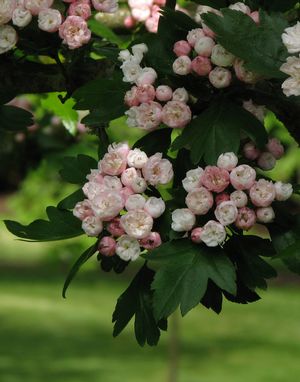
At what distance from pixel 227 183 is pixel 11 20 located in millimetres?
877

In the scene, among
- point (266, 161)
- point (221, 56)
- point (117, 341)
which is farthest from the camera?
point (117, 341)

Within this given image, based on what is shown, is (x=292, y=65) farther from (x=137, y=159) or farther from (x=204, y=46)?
(x=137, y=159)

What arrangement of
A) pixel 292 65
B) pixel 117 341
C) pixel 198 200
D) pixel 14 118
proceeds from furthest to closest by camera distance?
pixel 117 341 < pixel 14 118 < pixel 198 200 < pixel 292 65

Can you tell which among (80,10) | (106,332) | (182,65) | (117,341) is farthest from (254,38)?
(106,332)

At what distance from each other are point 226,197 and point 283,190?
0.14m

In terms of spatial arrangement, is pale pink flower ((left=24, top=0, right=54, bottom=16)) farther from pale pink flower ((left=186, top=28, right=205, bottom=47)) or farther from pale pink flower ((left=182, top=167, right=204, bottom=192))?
pale pink flower ((left=182, top=167, right=204, bottom=192))

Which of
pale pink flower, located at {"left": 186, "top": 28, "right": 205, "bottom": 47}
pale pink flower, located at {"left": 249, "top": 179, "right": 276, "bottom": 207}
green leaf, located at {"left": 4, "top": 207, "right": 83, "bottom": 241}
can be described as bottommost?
green leaf, located at {"left": 4, "top": 207, "right": 83, "bottom": 241}

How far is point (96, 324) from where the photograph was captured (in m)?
18.6

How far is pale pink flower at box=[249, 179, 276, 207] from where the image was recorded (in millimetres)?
2896

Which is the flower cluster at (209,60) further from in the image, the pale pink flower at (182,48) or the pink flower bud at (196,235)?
the pink flower bud at (196,235)

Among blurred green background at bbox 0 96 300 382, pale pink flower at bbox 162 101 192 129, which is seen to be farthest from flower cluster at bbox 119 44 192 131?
blurred green background at bbox 0 96 300 382

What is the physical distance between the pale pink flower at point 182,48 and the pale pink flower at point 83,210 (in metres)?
0.46

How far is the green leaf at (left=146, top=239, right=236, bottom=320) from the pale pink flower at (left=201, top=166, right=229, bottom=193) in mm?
173

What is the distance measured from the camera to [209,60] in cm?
304
